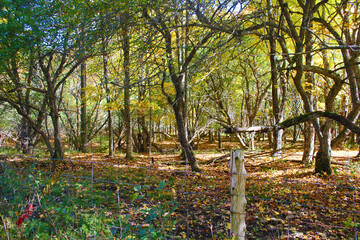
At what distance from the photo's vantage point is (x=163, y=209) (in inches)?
127

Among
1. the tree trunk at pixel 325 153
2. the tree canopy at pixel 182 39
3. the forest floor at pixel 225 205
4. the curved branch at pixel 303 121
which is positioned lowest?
the forest floor at pixel 225 205

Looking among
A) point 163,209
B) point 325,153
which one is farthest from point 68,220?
point 325,153

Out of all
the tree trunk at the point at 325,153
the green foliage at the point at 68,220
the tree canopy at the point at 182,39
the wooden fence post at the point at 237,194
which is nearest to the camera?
the wooden fence post at the point at 237,194

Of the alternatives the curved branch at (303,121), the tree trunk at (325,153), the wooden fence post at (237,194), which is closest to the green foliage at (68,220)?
the wooden fence post at (237,194)

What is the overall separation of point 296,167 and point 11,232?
797 centimetres

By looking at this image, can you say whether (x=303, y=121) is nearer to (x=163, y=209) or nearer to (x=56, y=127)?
(x=163, y=209)

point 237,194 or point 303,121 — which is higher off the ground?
point 303,121

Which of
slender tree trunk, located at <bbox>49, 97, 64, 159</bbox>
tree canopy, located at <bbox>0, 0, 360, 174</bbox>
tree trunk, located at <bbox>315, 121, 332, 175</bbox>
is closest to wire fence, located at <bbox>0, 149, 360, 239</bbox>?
tree trunk, located at <bbox>315, 121, 332, 175</bbox>

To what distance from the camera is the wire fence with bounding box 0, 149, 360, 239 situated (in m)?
2.70

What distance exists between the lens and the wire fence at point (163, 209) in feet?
8.85

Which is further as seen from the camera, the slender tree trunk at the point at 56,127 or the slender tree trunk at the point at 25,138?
the slender tree trunk at the point at 25,138

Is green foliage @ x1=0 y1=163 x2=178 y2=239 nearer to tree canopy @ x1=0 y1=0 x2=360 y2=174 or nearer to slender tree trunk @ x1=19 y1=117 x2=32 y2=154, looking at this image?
tree canopy @ x1=0 y1=0 x2=360 y2=174

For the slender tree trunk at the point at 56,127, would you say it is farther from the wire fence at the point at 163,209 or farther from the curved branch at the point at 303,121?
the curved branch at the point at 303,121

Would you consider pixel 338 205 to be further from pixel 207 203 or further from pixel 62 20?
pixel 62 20
